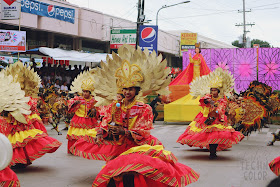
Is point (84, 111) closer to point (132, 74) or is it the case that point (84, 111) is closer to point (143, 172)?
point (132, 74)

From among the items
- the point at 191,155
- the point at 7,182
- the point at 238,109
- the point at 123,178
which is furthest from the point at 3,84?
the point at 238,109

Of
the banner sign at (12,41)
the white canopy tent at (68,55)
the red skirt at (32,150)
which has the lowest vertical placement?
the red skirt at (32,150)

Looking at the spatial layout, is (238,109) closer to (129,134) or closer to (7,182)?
(129,134)

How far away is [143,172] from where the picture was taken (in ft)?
13.8

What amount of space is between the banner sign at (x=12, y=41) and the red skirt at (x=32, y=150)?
34.6 feet

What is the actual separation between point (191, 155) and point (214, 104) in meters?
1.51

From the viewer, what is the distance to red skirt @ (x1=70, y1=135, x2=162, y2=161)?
214 inches

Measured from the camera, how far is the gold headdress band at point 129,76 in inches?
211

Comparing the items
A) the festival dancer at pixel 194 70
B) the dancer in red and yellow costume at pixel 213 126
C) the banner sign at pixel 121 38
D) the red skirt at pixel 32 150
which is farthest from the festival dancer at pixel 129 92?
the banner sign at pixel 121 38

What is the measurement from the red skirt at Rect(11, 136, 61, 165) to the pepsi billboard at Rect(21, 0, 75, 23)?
1451 cm

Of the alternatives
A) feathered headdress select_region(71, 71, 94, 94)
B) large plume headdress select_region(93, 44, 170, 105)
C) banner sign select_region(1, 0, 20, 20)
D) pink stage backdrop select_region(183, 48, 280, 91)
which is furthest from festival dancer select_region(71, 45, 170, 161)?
pink stage backdrop select_region(183, 48, 280, 91)

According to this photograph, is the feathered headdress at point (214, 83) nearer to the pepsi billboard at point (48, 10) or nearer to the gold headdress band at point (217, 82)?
the gold headdress band at point (217, 82)

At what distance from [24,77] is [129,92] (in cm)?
414

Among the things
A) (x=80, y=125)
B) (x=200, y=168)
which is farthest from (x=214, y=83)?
(x=80, y=125)
